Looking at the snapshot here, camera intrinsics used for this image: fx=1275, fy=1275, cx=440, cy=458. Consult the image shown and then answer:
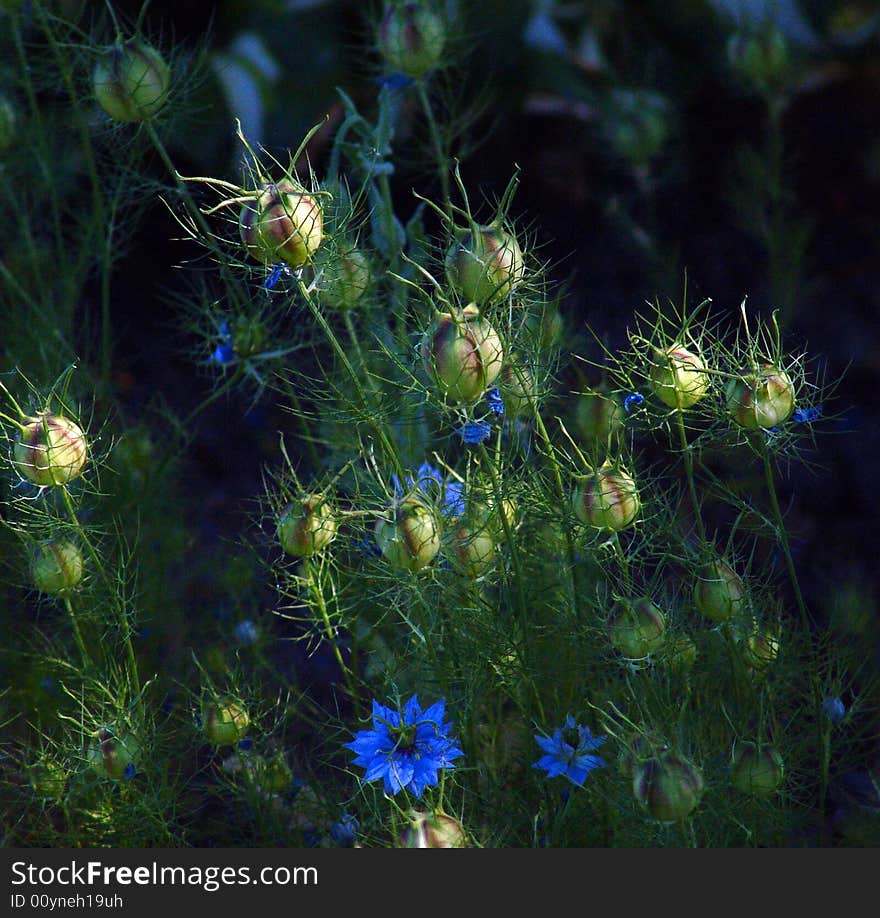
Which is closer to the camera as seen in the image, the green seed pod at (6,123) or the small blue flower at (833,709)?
the small blue flower at (833,709)

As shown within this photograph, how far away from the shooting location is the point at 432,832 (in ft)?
2.38

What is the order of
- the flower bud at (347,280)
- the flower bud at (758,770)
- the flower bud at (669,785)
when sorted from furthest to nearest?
the flower bud at (347,280) < the flower bud at (758,770) < the flower bud at (669,785)

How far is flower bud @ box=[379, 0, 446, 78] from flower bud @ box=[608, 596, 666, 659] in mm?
492

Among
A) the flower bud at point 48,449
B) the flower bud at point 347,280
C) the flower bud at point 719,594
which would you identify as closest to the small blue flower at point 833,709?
the flower bud at point 719,594

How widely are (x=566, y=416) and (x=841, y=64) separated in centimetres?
118

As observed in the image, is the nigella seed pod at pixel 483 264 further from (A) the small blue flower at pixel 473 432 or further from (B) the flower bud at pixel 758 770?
(B) the flower bud at pixel 758 770

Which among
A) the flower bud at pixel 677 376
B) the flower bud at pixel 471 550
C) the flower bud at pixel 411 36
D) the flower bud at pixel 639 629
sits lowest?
the flower bud at pixel 639 629

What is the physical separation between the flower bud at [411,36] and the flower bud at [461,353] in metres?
0.38

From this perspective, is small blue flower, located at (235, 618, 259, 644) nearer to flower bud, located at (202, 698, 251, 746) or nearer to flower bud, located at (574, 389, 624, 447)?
flower bud, located at (202, 698, 251, 746)

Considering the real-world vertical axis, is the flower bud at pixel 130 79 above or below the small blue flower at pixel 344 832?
above

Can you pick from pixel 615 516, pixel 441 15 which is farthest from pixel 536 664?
pixel 441 15

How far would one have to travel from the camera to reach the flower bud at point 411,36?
1033mm

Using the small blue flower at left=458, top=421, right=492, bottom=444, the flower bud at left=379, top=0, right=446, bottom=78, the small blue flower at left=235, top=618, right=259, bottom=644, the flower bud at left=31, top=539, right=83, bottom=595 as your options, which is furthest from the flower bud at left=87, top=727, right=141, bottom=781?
the flower bud at left=379, top=0, right=446, bottom=78

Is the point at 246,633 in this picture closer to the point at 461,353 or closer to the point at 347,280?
the point at 347,280
